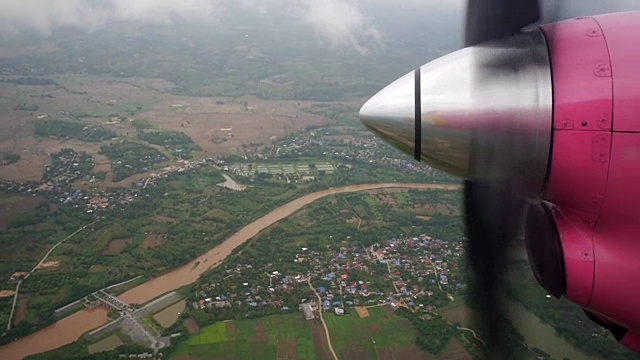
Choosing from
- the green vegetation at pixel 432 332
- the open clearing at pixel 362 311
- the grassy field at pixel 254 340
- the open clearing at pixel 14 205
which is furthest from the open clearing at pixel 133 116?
the green vegetation at pixel 432 332

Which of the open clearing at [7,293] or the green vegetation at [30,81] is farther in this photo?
the green vegetation at [30,81]

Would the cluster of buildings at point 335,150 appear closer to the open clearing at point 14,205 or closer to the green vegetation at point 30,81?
the open clearing at point 14,205

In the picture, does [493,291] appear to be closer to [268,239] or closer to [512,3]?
[512,3]

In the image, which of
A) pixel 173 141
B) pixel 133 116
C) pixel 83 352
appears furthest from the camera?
pixel 133 116

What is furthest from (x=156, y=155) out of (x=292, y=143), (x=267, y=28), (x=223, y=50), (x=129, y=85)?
(x=267, y=28)

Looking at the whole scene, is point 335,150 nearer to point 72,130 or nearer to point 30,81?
point 72,130

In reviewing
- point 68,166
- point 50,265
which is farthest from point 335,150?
point 50,265
